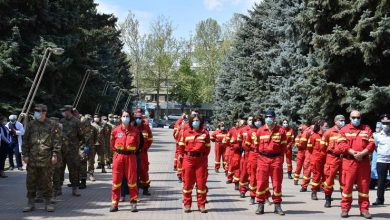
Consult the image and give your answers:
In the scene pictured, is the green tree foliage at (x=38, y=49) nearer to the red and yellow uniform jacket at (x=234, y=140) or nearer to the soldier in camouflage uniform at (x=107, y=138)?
the soldier in camouflage uniform at (x=107, y=138)

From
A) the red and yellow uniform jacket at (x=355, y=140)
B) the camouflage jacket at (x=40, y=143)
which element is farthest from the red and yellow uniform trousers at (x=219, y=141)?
the camouflage jacket at (x=40, y=143)

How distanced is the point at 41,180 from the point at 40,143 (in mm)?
760

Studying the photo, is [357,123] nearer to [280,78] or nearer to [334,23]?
[334,23]

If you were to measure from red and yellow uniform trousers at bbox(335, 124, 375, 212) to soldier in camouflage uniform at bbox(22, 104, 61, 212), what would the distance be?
5636 mm

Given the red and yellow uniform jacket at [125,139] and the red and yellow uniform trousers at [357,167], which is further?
the red and yellow uniform jacket at [125,139]

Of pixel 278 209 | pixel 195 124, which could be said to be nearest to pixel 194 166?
pixel 195 124

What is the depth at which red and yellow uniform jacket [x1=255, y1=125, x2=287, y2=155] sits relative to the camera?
450 inches

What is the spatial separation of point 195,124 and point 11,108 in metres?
17.1

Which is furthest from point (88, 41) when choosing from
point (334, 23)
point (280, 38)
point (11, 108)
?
point (334, 23)

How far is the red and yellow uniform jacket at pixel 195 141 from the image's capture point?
11477mm

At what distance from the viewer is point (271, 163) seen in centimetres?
1145

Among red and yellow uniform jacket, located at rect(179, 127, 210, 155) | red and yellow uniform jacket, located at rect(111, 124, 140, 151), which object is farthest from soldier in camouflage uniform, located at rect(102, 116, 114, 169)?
red and yellow uniform jacket, located at rect(179, 127, 210, 155)

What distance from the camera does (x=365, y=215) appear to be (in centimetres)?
1122

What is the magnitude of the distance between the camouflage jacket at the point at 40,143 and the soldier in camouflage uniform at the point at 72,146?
6.68ft
